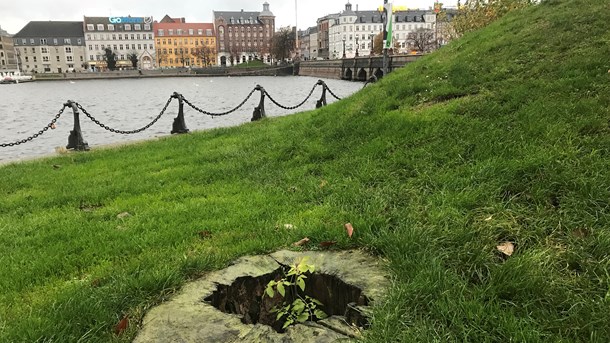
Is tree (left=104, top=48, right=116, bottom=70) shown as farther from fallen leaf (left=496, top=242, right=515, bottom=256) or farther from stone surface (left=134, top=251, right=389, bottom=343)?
A: fallen leaf (left=496, top=242, right=515, bottom=256)

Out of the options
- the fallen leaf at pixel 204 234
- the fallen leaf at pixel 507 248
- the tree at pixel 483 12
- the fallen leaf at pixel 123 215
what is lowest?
the fallen leaf at pixel 123 215

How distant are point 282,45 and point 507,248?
137 meters

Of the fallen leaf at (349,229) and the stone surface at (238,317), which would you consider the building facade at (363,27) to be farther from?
the stone surface at (238,317)

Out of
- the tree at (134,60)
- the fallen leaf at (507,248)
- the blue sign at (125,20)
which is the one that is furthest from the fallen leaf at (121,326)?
the blue sign at (125,20)

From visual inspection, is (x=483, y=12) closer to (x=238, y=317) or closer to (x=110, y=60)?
(x=238, y=317)

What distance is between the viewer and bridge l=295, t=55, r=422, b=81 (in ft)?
171

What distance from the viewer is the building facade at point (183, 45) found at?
13875 cm

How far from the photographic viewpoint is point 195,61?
143750mm

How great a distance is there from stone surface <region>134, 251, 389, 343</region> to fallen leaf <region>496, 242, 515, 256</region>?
81 cm

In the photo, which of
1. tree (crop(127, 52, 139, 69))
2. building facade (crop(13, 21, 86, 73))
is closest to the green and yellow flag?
tree (crop(127, 52, 139, 69))

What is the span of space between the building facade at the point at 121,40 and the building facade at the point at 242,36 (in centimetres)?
2138

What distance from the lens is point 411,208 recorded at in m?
4.00

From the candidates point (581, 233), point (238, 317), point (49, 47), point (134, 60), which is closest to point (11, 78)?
point (134, 60)

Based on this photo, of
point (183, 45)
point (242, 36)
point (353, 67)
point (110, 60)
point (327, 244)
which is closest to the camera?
point (327, 244)
